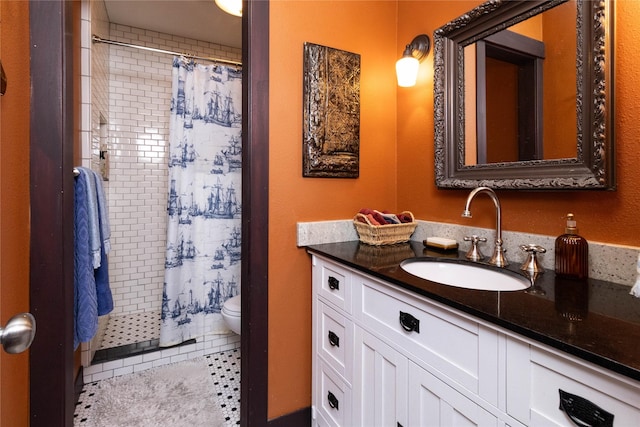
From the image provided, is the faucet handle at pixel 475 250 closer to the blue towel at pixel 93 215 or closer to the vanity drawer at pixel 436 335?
the vanity drawer at pixel 436 335

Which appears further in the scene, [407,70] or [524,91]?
[407,70]

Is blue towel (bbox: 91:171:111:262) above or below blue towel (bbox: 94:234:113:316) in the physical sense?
above

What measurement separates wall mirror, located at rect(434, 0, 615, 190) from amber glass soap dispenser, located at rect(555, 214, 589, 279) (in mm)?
148

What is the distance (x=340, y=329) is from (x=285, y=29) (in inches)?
54.3

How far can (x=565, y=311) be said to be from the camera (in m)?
0.68

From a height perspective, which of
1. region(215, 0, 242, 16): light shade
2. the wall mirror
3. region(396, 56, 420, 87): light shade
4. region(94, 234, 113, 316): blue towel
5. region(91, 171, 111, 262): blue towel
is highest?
region(215, 0, 242, 16): light shade

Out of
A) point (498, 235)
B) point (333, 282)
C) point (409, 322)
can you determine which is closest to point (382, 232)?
point (333, 282)

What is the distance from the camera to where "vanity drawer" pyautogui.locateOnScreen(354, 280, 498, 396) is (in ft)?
2.32

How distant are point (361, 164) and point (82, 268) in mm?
1427

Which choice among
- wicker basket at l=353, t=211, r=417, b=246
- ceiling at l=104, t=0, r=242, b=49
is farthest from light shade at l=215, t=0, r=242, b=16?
wicker basket at l=353, t=211, r=417, b=246

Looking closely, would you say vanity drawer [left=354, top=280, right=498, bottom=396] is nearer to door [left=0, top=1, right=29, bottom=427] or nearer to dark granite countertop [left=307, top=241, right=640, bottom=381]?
dark granite countertop [left=307, top=241, right=640, bottom=381]

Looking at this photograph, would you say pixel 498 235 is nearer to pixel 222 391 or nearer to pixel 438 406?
pixel 438 406

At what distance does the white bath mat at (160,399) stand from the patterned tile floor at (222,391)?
0.03 meters

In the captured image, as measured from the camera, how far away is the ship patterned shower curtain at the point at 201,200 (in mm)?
2162
